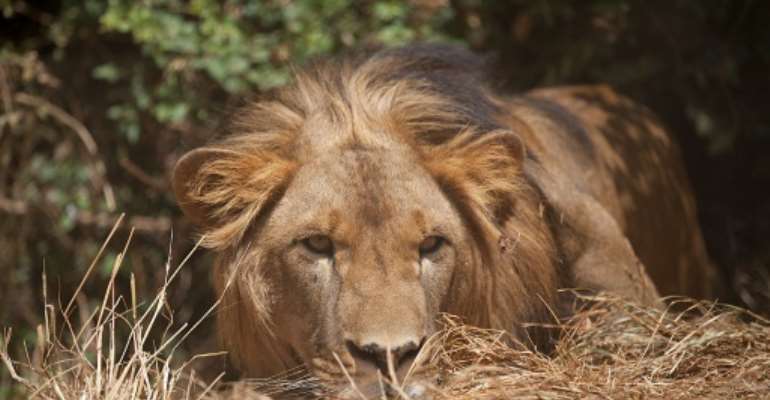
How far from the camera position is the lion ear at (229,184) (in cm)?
374

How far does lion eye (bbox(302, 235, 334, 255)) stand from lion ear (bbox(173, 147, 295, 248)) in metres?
0.29

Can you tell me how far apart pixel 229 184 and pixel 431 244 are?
28.1 inches

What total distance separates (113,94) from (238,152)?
2.77 metres

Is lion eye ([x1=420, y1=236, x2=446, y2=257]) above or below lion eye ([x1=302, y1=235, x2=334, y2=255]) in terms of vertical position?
below

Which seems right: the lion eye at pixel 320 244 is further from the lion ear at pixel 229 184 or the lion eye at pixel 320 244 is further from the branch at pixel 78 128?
the branch at pixel 78 128

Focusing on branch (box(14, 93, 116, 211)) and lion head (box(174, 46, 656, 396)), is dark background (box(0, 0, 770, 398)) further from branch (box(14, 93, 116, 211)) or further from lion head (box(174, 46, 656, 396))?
lion head (box(174, 46, 656, 396))

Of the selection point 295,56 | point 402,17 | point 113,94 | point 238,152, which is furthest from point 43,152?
point 238,152

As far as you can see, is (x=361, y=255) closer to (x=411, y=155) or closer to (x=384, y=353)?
(x=384, y=353)

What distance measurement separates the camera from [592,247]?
4367 millimetres

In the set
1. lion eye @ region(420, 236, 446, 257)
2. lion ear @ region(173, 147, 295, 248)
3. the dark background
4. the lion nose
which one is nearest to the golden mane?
lion ear @ region(173, 147, 295, 248)

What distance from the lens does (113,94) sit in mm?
6340

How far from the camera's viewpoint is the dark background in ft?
19.2

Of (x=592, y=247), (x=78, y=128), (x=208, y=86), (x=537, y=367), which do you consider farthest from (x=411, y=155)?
(x=78, y=128)

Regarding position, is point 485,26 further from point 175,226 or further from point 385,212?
point 385,212
